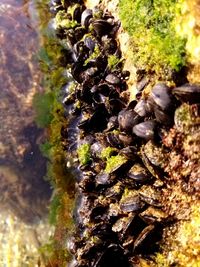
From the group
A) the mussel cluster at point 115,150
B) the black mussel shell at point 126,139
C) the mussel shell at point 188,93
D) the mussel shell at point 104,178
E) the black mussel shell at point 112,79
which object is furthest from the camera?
the black mussel shell at point 112,79

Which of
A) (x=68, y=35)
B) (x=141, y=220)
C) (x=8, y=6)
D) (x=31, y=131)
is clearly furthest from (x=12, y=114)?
(x=141, y=220)

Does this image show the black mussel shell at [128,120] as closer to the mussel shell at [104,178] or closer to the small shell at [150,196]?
the mussel shell at [104,178]

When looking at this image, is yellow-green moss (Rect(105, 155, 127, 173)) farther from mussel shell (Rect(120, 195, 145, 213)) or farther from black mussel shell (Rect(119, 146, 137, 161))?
mussel shell (Rect(120, 195, 145, 213))

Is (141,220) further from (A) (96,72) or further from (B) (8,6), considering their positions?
(B) (8,6)

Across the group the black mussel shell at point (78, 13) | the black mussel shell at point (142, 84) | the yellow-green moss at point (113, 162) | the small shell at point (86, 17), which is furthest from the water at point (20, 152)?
the black mussel shell at point (142, 84)

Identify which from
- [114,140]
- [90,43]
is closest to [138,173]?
[114,140]
